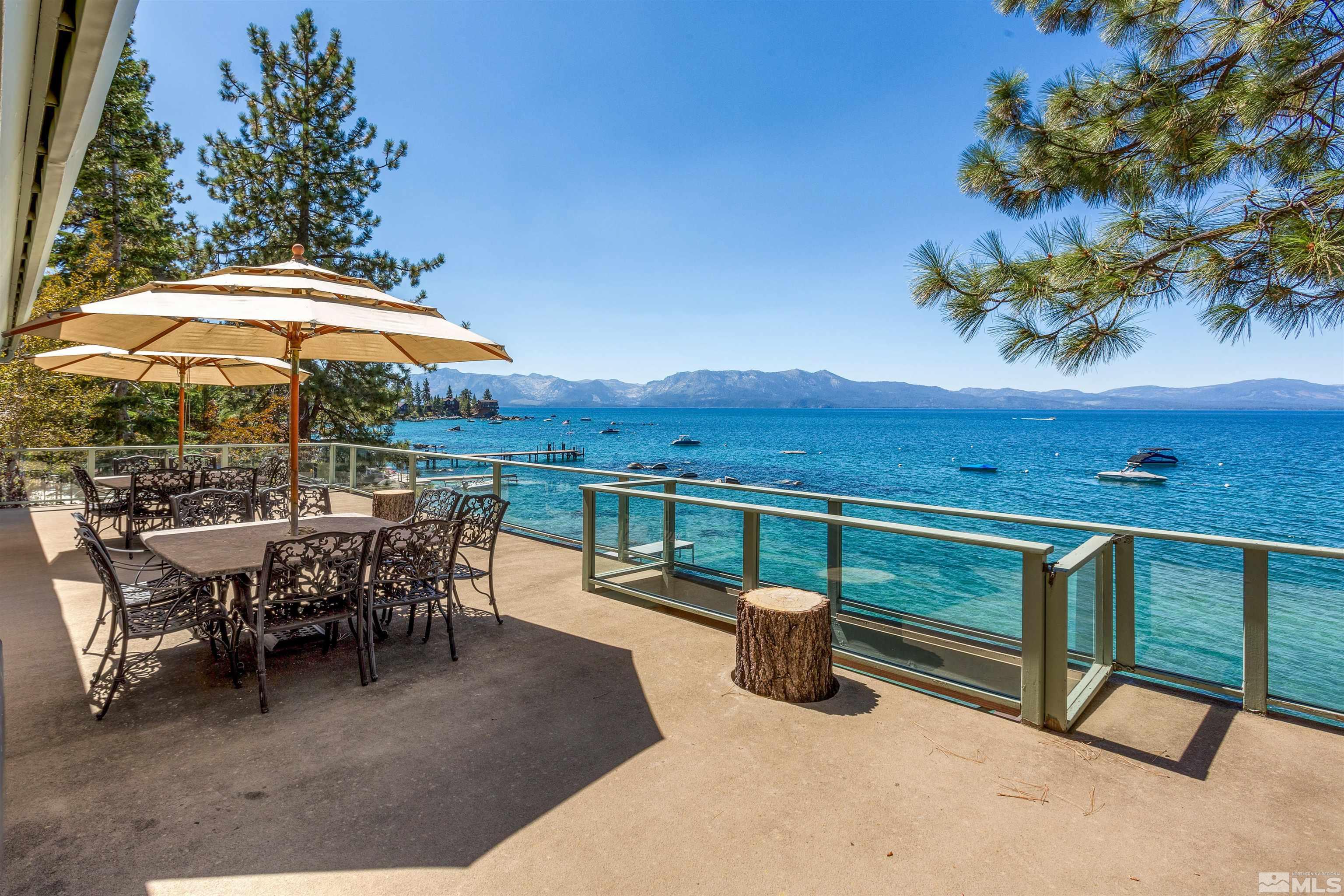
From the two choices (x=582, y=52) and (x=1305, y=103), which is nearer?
(x=1305, y=103)

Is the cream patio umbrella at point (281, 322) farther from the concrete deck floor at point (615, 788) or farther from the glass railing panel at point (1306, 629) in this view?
the glass railing panel at point (1306, 629)

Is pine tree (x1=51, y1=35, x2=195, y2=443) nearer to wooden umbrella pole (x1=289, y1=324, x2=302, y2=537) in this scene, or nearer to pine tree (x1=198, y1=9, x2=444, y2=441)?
pine tree (x1=198, y1=9, x2=444, y2=441)

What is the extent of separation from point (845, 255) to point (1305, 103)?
19.8 m

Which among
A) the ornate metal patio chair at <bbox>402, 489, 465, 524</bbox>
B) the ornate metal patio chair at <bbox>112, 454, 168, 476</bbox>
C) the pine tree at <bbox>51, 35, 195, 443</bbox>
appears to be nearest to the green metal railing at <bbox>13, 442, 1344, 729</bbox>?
the ornate metal patio chair at <bbox>402, 489, 465, 524</bbox>

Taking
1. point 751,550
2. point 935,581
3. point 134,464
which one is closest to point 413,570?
point 751,550

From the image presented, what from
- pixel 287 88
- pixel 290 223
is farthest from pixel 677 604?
pixel 287 88

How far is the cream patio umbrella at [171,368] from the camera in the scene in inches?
245

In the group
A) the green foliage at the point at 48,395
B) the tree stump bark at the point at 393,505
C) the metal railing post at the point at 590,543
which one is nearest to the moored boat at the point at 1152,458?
the metal railing post at the point at 590,543

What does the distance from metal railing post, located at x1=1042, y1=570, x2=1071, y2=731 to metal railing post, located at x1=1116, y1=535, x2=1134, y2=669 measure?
863mm

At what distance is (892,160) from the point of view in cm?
1396

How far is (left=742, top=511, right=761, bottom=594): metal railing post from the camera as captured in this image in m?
4.21

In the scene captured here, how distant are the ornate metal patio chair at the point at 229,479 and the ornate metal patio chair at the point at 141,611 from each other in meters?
3.40

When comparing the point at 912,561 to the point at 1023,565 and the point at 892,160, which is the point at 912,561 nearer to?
the point at 1023,565

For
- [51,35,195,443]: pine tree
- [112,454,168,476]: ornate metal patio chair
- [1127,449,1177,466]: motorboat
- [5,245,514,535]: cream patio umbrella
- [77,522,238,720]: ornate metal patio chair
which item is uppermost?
[51,35,195,443]: pine tree
